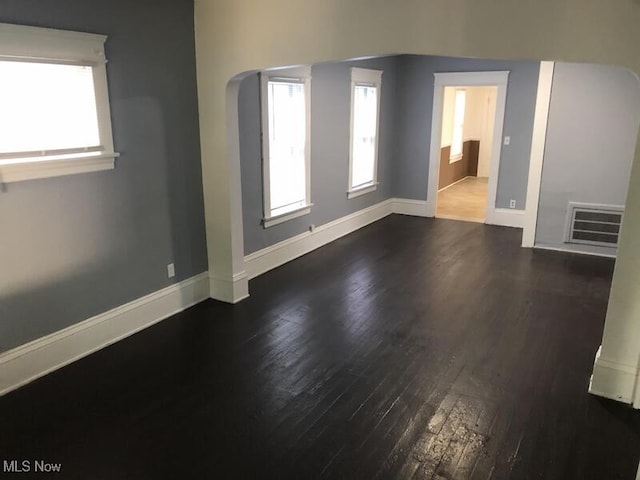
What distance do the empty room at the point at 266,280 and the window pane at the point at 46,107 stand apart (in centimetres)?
1

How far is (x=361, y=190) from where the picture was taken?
283 inches

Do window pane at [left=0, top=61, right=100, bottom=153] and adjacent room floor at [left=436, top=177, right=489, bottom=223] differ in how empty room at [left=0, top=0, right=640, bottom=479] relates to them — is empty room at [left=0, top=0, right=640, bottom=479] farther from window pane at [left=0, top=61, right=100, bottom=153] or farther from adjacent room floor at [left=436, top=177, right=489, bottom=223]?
adjacent room floor at [left=436, top=177, right=489, bottom=223]

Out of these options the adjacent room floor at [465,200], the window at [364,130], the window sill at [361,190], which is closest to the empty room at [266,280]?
the window at [364,130]

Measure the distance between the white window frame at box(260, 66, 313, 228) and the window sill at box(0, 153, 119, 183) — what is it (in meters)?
1.80

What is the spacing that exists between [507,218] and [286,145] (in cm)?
375

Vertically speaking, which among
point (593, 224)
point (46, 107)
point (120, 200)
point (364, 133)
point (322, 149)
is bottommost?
point (593, 224)

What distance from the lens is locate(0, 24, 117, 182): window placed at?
2.88 metres

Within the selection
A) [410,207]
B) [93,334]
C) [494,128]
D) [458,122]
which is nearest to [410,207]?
[410,207]

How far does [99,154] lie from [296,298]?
6.94 feet

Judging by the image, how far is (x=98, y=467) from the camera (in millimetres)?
2471

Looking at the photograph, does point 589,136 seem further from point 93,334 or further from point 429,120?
point 93,334

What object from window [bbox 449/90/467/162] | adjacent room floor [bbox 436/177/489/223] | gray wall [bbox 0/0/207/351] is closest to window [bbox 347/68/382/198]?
adjacent room floor [bbox 436/177/489/223]

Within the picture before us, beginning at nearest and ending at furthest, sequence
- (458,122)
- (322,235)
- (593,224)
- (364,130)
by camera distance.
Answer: (593,224) < (322,235) < (364,130) < (458,122)

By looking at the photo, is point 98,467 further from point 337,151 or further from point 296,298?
point 337,151
